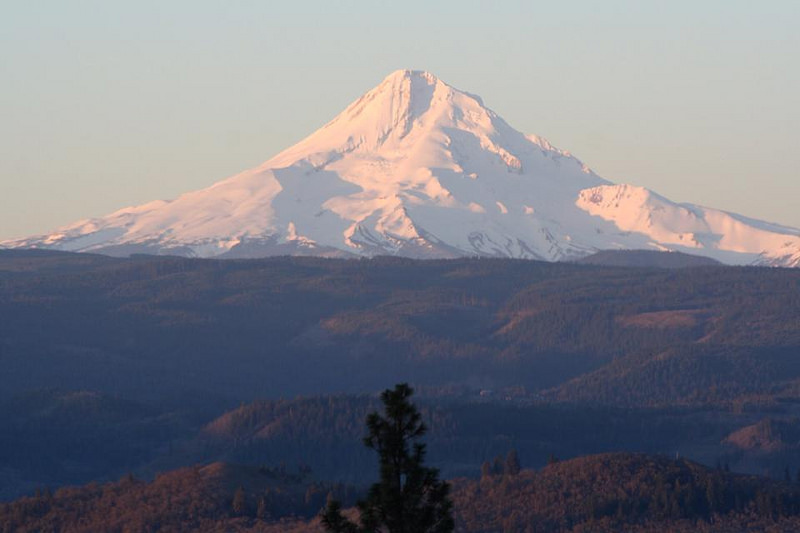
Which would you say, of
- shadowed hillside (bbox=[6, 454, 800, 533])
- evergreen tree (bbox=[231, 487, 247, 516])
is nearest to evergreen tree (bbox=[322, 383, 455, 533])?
shadowed hillside (bbox=[6, 454, 800, 533])

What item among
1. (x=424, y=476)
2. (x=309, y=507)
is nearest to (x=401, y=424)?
(x=424, y=476)

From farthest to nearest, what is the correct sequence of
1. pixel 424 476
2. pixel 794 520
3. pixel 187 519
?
pixel 187 519, pixel 794 520, pixel 424 476

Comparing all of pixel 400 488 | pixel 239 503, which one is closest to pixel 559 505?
pixel 239 503

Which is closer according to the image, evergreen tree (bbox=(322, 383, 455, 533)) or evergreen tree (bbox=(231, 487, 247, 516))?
evergreen tree (bbox=(322, 383, 455, 533))

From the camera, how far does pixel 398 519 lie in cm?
9438

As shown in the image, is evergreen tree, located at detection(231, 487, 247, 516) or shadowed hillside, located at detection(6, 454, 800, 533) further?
evergreen tree, located at detection(231, 487, 247, 516)

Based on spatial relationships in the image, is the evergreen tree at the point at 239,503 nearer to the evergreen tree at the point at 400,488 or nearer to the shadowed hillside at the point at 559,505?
the shadowed hillside at the point at 559,505

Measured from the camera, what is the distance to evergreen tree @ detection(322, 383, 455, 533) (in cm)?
9394

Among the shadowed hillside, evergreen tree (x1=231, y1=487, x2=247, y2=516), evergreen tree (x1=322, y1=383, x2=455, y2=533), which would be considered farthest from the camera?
evergreen tree (x1=231, y1=487, x2=247, y2=516)

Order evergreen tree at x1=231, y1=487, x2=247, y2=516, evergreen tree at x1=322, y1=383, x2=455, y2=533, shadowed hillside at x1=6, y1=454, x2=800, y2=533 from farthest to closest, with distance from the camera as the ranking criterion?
1. evergreen tree at x1=231, y1=487, x2=247, y2=516
2. shadowed hillside at x1=6, y1=454, x2=800, y2=533
3. evergreen tree at x1=322, y1=383, x2=455, y2=533

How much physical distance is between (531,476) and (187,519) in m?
26.7

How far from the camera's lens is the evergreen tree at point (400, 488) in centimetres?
9394

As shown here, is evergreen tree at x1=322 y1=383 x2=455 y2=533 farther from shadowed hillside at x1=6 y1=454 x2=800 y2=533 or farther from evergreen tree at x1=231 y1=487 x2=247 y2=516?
evergreen tree at x1=231 y1=487 x2=247 y2=516

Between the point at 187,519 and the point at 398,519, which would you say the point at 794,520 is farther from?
the point at 398,519
